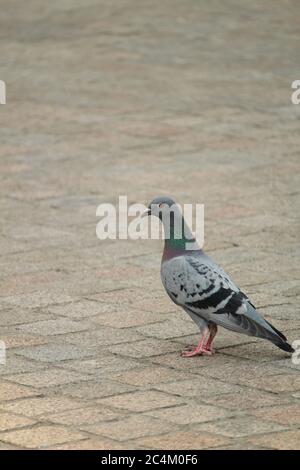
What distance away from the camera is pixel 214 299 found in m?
5.80

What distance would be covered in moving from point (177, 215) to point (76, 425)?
1.36 m

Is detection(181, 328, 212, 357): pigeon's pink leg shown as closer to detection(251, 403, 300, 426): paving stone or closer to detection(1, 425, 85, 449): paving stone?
detection(251, 403, 300, 426): paving stone

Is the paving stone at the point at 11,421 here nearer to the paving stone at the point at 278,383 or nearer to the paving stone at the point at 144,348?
the paving stone at the point at 144,348

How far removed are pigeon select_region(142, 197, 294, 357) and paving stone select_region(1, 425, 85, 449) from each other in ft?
3.60

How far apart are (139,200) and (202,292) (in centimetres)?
322

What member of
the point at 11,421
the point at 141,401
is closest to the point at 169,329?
the point at 141,401

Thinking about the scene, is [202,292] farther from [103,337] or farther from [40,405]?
[40,405]

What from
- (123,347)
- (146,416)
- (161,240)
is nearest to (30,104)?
(161,240)

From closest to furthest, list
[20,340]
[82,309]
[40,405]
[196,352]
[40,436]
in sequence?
[40,436], [40,405], [196,352], [20,340], [82,309]

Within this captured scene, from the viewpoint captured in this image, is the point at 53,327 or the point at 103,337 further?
the point at 53,327

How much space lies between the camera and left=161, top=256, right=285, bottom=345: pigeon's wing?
5.76m

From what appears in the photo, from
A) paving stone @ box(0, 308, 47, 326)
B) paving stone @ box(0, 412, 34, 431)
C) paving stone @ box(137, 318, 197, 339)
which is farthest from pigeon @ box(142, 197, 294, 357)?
paving stone @ box(0, 412, 34, 431)

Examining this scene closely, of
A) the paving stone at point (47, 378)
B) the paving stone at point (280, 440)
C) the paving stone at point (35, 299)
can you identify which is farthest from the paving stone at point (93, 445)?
the paving stone at point (35, 299)
